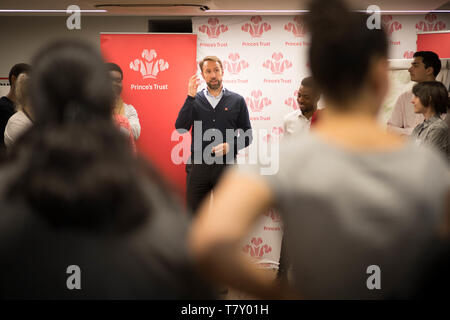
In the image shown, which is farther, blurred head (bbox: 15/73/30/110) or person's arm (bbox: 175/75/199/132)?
person's arm (bbox: 175/75/199/132)

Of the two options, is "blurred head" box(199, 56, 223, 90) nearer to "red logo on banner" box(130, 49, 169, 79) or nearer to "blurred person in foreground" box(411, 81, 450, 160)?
"red logo on banner" box(130, 49, 169, 79)

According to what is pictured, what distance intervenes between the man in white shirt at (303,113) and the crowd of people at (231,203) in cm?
244

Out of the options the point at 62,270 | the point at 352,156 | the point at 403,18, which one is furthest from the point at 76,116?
the point at 403,18

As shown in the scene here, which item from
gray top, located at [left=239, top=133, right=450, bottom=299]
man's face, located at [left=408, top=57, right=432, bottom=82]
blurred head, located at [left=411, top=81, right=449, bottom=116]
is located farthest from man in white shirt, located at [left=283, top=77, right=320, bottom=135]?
gray top, located at [left=239, top=133, right=450, bottom=299]

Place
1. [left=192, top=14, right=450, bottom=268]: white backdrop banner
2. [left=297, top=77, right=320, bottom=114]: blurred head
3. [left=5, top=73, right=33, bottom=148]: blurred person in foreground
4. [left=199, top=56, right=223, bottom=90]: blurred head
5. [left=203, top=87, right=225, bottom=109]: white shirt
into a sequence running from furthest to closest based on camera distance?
1. [left=192, top=14, right=450, bottom=268]: white backdrop banner
2. [left=203, top=87, right=225, bottom=109]: white shirt
3. [left=199, top=56, right=223, bottom=90]: blurred head
4. [left=297, top=77, right=320, bottom=114]: blurred head
5. [left=5, top=73, right=33, bottom=148]: blurred person in foreground

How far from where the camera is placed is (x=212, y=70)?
11.7 feet

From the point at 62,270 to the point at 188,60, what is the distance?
3466 millimetres

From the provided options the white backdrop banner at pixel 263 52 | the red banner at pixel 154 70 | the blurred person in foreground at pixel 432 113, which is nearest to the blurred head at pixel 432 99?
the blurred person in foreground at pixel 432 113

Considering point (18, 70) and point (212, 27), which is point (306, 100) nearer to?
point (212, 27)

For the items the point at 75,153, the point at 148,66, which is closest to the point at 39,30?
the point at 148,66

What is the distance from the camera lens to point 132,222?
0.83 m

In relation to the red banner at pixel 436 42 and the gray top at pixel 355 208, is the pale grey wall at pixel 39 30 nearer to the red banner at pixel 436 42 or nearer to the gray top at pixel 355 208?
the red banner at pixel 436 42

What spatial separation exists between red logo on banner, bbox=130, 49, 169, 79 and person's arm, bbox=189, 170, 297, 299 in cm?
349

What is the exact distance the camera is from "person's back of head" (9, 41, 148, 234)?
0.81 m
